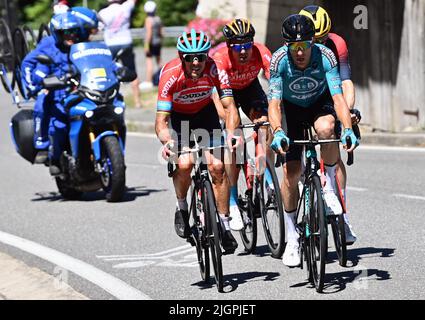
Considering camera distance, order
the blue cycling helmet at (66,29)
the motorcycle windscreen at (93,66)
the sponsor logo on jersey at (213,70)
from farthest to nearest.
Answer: the blue cycling helmet at (66,29) → the motorcycle windscreen at (93,66) → the sponsor logo on jersey at (213,70)

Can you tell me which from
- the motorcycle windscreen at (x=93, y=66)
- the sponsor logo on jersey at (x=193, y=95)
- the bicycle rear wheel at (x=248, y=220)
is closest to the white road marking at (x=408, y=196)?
the bicycle rear wheel at (x=248, y=220)

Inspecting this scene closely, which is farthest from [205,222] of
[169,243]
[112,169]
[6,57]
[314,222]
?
[6,57]

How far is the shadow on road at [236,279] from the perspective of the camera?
8742 millimetres

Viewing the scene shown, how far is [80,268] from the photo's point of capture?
973 centimetres

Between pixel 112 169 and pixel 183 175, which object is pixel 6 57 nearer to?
pixel 112 169

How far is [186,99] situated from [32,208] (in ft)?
15.5

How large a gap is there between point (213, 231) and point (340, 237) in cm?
101

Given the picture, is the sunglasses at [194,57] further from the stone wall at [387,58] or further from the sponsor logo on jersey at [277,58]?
the stone wall at [387,58]

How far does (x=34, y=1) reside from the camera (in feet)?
160

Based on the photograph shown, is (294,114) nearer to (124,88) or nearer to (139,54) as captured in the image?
(124,88)

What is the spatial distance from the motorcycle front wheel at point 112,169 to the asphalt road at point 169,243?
15 centimetres

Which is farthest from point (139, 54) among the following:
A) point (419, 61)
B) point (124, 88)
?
point (419, 61)

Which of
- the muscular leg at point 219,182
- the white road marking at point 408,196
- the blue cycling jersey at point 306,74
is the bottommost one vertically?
the white road marking at point 408,196

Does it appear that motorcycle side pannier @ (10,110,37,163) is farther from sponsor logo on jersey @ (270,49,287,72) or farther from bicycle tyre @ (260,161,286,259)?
sponsor logo on jersey @ (270,49,287,72)
